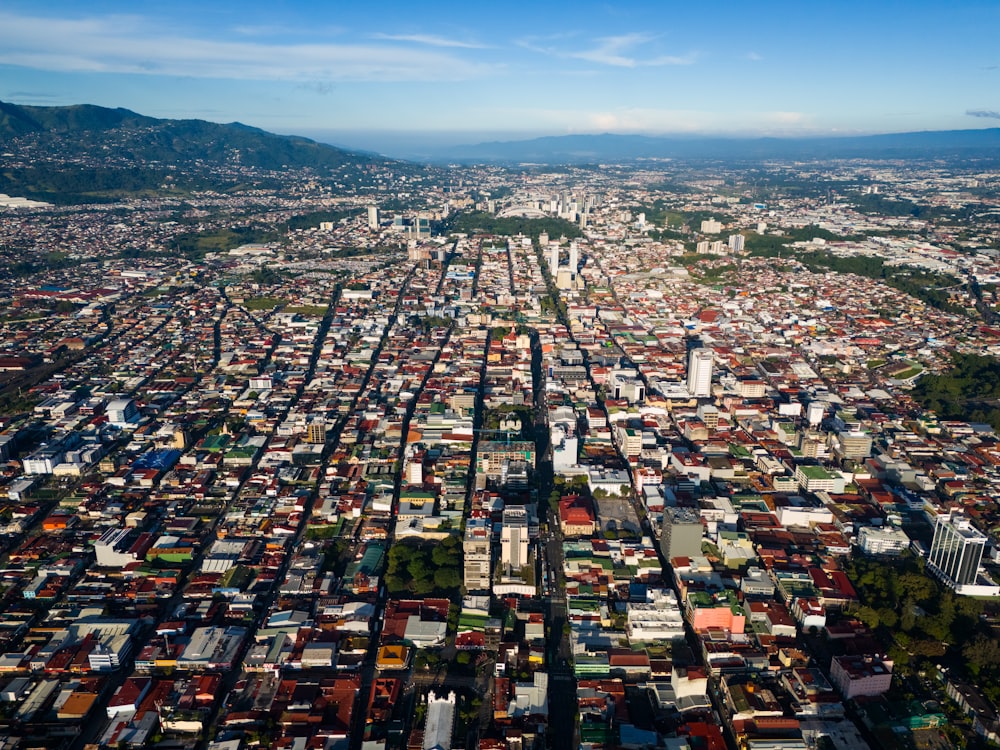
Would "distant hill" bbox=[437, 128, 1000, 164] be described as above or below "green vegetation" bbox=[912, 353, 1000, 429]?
above

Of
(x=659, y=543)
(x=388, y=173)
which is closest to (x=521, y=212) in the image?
(x=388, y=173)

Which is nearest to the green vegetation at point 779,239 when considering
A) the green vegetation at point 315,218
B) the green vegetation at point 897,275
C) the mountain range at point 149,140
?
the green vegetation at point 897,275

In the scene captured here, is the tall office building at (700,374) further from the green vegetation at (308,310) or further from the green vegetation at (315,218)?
the green vegetation at (315,218)

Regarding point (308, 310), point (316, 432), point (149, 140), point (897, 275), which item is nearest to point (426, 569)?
point (316, 432)

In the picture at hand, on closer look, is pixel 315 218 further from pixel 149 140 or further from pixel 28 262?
pixel 149 140

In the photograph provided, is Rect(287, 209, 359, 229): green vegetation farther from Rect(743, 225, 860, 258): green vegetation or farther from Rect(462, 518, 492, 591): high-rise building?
Rect(462, 518, 492, 591): high-rise building

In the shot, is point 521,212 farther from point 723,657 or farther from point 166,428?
point 723,657

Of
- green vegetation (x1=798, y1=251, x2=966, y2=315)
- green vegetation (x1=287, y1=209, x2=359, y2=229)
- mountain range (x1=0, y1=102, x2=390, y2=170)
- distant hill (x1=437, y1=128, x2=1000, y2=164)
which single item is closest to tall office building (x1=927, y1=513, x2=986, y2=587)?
green vegetation (x1=798, y1=251, x2=966, y2=315)
